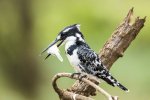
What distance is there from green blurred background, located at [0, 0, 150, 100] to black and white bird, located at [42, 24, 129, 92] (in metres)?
3.09

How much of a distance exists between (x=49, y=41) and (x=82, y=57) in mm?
4008

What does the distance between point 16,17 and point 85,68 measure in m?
3.66

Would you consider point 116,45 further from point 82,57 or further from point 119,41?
point 82,57

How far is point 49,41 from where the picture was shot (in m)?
6.20

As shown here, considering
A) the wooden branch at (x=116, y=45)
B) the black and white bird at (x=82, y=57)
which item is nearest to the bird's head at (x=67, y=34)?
the black and white bird at (x=82, y=57)

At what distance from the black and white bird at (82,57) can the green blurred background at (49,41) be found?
3.09 metres

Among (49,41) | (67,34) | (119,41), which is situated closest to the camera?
(67,34)

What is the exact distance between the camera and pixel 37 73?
18.9 feet

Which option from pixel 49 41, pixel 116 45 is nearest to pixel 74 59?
pixel 116 45

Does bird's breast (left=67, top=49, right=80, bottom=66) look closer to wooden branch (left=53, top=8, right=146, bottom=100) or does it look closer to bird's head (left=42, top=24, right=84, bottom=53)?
bird's head (left=42, top=24, right=84, bottom=53)

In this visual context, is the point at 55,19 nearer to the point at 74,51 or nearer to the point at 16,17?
the point at 16,17

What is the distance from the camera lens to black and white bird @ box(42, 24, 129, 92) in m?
2.15

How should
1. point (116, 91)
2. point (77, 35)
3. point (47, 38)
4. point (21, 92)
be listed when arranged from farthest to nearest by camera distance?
point (47, 38), point (21, 92), point (116, 91), point (77, 35)

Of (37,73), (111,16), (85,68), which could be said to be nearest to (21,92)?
(37,73)
